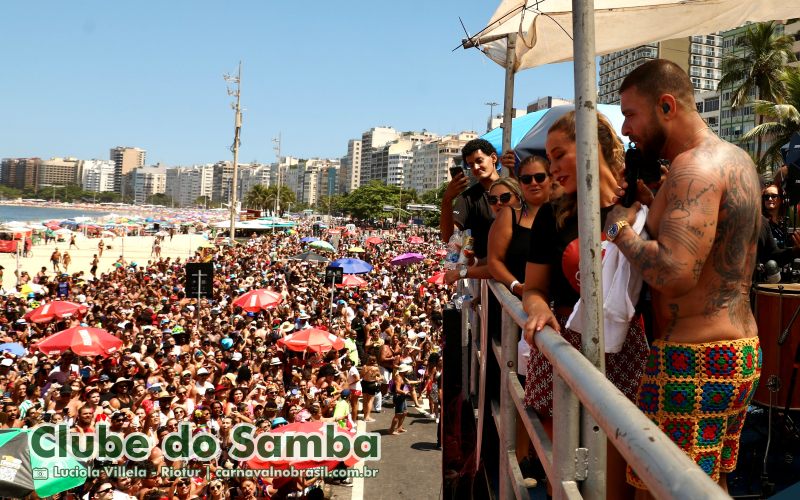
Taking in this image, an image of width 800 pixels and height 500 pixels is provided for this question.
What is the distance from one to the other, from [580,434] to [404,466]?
10.7m

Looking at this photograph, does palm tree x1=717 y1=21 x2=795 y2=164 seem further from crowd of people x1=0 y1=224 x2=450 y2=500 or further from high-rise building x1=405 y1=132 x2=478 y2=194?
high-rise building x1=405 y1=132 x2=478 y2=194

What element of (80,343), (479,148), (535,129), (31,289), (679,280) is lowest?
(80,343)

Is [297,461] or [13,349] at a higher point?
[13,349]

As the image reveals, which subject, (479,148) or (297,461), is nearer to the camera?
(479,148)

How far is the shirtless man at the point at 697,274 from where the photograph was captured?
175 centimetres

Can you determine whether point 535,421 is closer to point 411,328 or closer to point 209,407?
point 209,407

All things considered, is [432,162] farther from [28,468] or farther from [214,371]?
[28,468]

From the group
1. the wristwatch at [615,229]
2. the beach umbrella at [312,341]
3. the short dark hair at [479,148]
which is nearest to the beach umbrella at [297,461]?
the beach umbrella at [312,341]

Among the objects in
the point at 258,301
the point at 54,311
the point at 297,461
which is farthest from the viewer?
the point at 258,301

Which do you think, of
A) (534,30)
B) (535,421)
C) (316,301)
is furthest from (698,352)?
(316,301)

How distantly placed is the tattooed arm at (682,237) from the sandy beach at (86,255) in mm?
40312

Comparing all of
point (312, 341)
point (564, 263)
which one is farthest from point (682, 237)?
point (312, 341)

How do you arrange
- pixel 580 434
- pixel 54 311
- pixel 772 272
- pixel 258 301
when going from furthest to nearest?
pixel 258 301 → pixel 54 311 → pixel 772 272 → pixel 580 434

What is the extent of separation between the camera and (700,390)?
1827 mm
